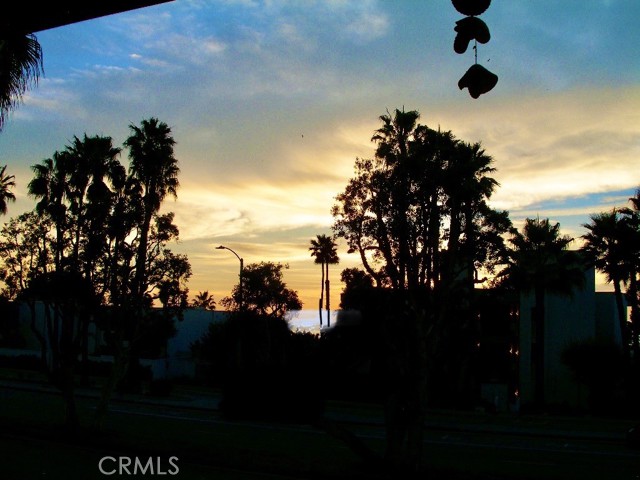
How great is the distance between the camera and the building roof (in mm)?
4422

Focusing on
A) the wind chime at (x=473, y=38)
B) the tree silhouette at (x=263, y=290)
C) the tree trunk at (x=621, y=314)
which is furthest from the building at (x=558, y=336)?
the wind chime at (x=473, y=38)

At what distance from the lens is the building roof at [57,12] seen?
442 cm

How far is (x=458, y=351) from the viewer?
3747 cm

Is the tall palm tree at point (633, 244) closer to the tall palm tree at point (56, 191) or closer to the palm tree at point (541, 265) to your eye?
the palm tree at point (541, 265)

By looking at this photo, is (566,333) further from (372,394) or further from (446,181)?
(446,181)

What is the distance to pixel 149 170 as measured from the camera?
22.4 m

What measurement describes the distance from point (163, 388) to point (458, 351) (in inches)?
694

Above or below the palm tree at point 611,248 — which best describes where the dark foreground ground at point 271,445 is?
below

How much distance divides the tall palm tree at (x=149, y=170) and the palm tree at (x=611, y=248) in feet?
84.1

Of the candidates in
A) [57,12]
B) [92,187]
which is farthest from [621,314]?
[57,12]

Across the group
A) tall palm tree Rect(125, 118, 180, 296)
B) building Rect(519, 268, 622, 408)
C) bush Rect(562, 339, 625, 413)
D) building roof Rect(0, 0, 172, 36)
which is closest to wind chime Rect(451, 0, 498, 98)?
building roof Rect(0, 0, 172, 36)

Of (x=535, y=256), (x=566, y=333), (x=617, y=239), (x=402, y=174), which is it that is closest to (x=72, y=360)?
(x=402, y=174)

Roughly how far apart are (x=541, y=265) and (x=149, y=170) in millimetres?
25422

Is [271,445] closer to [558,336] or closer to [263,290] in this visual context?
[558,336]
